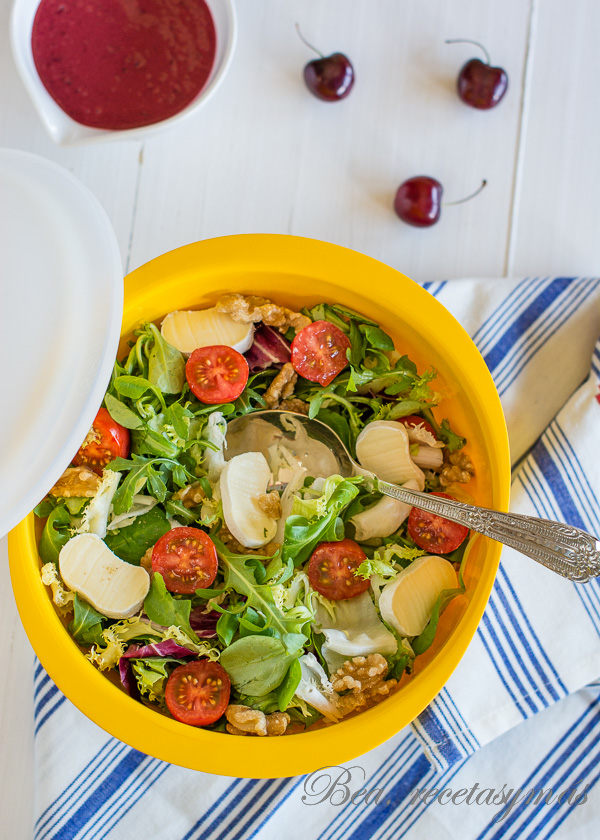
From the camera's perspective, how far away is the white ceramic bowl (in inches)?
56.3

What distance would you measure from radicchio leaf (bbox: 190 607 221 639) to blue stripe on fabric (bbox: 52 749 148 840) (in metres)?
0.35

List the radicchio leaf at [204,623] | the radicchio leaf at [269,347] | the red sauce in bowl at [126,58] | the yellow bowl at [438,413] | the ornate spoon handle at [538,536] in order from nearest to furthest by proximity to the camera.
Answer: the ornate spoon handle at [538,536], the yellow bowl at [438,413], the radicchio leaf at [204,623], the radicchio leaf at [269,347], the red sauce in bowl at [126,58]

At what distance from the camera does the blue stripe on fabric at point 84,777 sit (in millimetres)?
1362

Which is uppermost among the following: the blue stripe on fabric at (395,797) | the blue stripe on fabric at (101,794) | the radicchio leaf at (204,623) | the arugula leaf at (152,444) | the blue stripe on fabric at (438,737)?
the arugula leaf at (152,444)

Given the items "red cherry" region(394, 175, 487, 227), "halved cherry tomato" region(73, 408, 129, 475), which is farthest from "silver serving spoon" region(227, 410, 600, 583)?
"red cherry" region(394, 175, 487, 227)

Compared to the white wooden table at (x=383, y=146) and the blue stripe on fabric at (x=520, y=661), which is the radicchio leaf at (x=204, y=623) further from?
the white wooden table at (x=383, y=146)

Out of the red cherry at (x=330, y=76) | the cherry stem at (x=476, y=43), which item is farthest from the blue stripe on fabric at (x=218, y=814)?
the cherry stem at (x=476, y=43)

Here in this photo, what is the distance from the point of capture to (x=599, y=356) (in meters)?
1.45

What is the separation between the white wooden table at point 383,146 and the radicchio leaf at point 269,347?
13.8 inches

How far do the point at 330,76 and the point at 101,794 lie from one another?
5.08 feet

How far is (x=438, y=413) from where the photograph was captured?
133 cm

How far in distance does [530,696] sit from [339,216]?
1078 mm

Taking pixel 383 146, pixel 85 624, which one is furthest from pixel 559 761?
pixel 383 146

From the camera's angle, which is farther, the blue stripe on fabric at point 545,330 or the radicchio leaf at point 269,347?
the blue stripe on fabric at point 545,330
